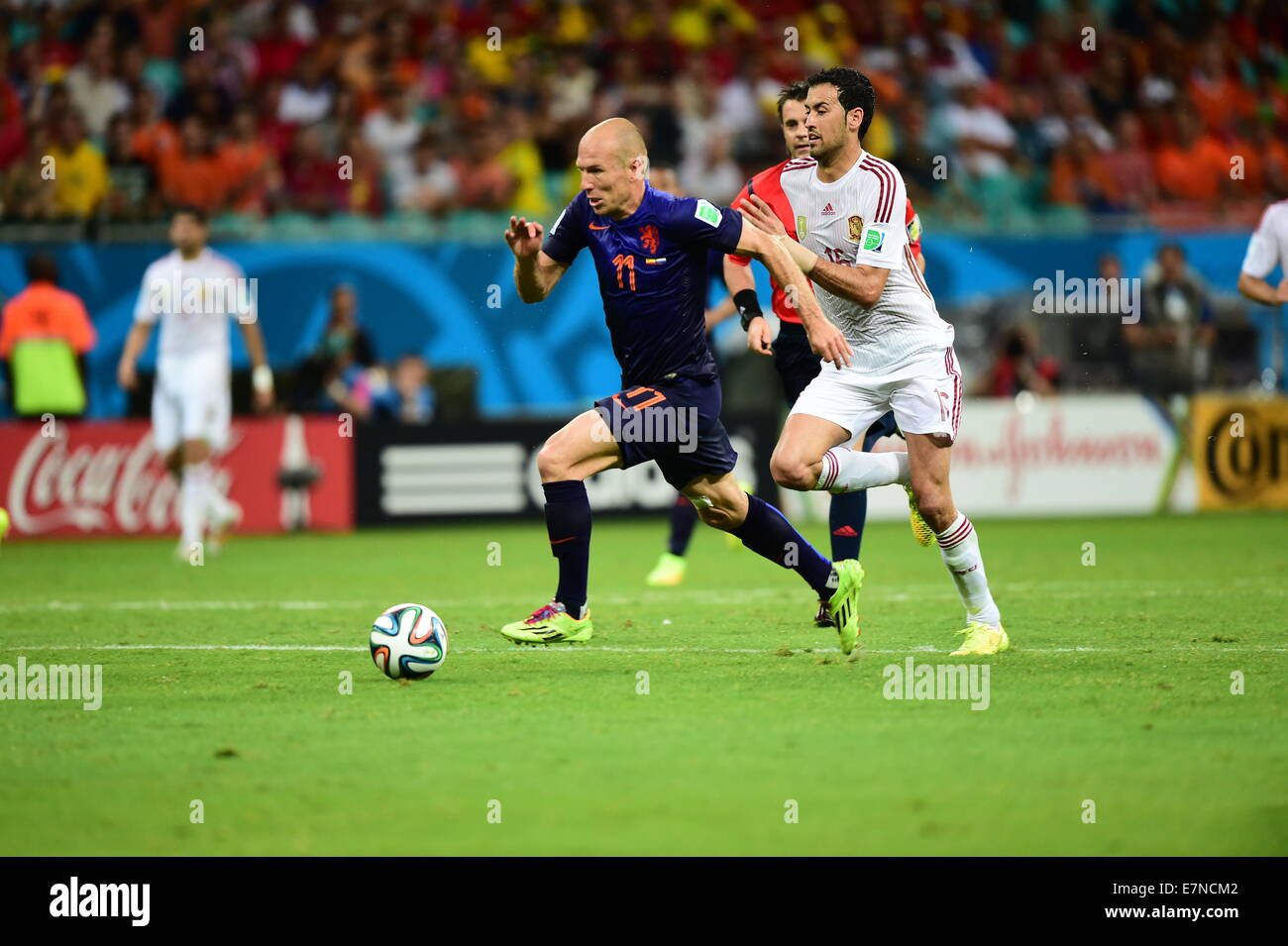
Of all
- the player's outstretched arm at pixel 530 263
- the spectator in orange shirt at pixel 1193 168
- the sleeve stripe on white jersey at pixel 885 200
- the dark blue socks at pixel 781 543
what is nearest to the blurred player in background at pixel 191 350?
the player's outstretched arm at pixel 530 263

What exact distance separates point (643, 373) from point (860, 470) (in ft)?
3.43

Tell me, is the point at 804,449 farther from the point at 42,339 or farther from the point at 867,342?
the point at 42,339

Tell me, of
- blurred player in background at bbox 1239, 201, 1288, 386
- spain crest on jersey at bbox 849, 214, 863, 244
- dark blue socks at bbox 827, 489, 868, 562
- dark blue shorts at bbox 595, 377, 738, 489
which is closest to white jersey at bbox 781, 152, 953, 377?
spain crest on jersey at bbox 849, 214, 863, 244

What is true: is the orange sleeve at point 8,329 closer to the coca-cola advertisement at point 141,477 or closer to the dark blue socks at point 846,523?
A: the coca-cola advertisement at point 141,477

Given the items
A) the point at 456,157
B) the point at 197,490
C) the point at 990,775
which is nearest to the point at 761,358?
the point at 456,157

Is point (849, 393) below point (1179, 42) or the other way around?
below

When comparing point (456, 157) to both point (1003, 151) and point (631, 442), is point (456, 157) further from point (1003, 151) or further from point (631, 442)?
point (631, 442)

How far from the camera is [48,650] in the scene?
324 inches

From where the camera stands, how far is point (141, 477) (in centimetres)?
1566

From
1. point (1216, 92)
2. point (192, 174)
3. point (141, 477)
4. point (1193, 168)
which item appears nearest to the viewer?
point (141, 477)

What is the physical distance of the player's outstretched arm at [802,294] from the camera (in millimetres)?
7016

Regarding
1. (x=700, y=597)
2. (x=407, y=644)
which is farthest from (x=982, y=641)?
(x=700, y=597)

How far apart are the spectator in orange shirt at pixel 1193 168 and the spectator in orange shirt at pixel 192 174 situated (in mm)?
9981
